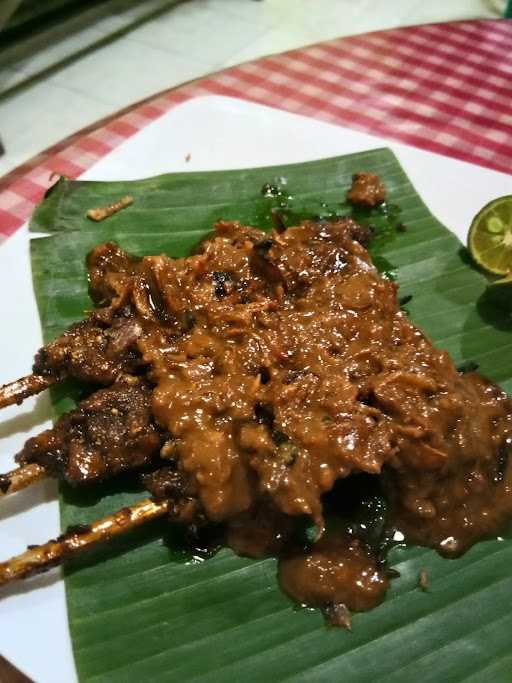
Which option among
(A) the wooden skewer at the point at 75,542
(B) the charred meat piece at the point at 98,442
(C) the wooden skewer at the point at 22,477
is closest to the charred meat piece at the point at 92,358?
(B) the charred meat piece at the point at 98,442

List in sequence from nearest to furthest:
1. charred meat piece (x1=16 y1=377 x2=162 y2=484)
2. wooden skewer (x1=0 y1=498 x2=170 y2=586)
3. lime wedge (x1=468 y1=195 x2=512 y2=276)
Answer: wooden skewer (x1=0 y1=498 x2=170 y2=586) → charred meat piece (x1=16 y1=377 x2=162 y2=484) → lime wedge (x1=468 y1=195 x2=512 y2=276)

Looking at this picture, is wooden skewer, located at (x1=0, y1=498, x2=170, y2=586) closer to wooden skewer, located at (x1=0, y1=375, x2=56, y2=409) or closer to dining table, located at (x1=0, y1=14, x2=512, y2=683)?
wooden skewer, located at (x1=0, y1=375, x2=56, y2=409)

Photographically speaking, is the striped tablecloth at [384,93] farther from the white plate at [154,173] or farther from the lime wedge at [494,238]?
the lime wedge at [494,238]

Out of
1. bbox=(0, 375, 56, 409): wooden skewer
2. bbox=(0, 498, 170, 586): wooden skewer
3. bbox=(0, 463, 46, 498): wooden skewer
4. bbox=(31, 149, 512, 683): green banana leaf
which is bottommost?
bbox=(31, 149, 512, 683): green banana leaf

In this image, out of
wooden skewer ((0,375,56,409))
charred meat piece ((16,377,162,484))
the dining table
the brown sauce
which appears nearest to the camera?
the brown sauce

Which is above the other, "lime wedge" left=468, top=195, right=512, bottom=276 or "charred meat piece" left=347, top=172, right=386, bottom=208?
"charred meat piece" left=347, top=172, right=386, bottom=208

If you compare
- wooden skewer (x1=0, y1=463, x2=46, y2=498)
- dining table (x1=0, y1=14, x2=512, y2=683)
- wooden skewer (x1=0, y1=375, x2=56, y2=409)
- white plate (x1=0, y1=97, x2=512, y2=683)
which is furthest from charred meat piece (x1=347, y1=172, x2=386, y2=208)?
wooden skewer (x1=0, y1=463, x2=46, y2=498)

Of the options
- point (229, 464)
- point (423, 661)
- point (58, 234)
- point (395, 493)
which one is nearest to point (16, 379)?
point (58, 234)
